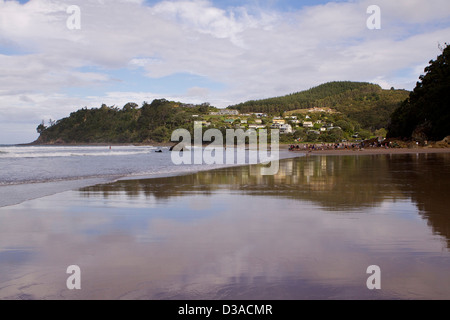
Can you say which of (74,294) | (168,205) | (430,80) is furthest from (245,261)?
(430,80)

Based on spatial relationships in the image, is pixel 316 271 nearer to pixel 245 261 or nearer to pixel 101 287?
pixel 245 261

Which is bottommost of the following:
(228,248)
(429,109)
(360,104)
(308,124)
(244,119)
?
(228,248)

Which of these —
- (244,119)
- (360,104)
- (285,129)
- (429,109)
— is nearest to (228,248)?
(429,109)

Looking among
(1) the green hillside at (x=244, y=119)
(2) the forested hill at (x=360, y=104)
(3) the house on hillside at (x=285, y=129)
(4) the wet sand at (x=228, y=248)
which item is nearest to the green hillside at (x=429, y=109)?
(1) the green hillside at (x=244, y=119)

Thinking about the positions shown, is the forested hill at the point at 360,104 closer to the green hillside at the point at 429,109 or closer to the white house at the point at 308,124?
the white house at the point at 308,124

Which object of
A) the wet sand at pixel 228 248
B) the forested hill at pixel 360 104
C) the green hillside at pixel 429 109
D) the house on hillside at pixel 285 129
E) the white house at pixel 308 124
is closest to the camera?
the wet sand at pixel 228 248

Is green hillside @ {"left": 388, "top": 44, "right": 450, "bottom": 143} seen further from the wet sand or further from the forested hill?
the forested hill

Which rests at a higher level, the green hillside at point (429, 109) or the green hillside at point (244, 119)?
the green hillside at point (244, 119)

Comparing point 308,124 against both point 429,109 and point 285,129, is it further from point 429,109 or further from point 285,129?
point 429,109

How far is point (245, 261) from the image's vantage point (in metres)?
3.91

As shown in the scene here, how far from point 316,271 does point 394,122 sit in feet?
218

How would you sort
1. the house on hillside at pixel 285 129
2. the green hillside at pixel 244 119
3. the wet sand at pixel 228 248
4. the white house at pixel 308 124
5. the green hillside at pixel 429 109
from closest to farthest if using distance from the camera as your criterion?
the wet sand at pixel 228 248, the green hillside at pixel 429 109, the green hillside at pixel 244 119, the house on hillside at pixel 285 129, the white house at pixel 308 124

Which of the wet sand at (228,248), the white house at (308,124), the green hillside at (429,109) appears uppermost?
the white house at (308,124)

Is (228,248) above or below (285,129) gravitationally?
below
